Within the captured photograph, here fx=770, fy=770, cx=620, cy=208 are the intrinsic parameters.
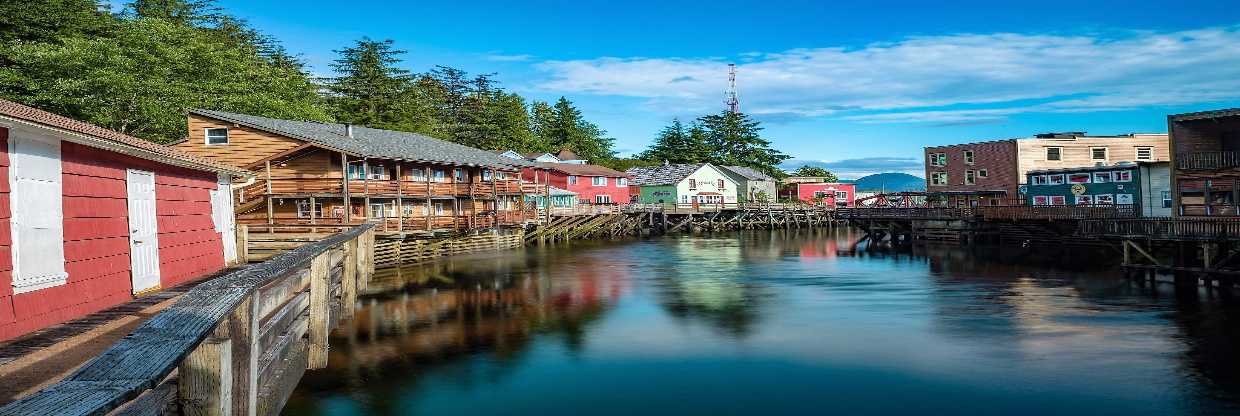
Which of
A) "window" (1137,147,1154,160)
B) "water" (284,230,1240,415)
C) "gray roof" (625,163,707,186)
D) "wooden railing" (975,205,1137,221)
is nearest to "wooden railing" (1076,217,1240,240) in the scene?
"water" (284,230,1240,415)

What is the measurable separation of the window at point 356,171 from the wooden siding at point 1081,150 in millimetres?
53897

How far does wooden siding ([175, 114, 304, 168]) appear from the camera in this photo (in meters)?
37.2

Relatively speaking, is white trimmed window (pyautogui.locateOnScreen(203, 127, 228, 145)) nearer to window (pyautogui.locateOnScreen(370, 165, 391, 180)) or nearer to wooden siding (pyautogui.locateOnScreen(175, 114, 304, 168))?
wooden siding (pyautogui.locateOnScreen(175, 114, 304, 168))

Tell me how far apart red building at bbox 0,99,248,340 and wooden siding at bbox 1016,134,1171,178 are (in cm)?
6637

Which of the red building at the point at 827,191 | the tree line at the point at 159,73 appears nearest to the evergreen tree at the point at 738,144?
the red building at the point at 827,191

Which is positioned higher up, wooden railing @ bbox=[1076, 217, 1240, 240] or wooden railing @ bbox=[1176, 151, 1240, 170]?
wooden railing @ bbox=[1176, 151, 1240, 170]

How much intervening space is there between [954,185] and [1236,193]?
4069 centimetres

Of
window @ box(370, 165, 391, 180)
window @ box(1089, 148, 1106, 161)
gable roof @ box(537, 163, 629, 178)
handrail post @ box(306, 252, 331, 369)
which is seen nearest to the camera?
handrail post @ box(306, 252, 331, 369)

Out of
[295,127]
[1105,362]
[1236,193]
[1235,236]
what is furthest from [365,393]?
[1236,193]

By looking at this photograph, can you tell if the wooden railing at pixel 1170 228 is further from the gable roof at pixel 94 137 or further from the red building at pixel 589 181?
the red building at pixel 589 181

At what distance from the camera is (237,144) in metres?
37.4

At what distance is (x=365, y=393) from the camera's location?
13711 millimetres

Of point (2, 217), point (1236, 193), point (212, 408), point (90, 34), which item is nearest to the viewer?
point (212, 408)

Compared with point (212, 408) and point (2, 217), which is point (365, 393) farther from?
point (212, 408)
